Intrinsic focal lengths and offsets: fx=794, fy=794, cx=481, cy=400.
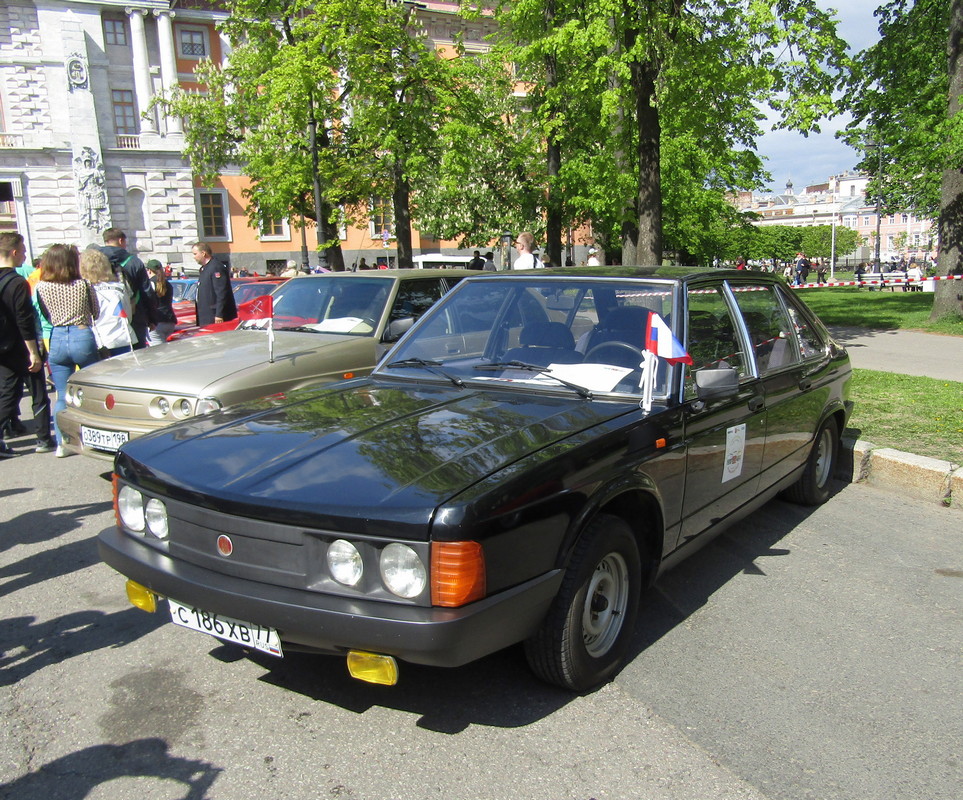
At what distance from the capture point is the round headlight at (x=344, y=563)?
106 inches

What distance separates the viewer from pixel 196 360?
6.04 meters

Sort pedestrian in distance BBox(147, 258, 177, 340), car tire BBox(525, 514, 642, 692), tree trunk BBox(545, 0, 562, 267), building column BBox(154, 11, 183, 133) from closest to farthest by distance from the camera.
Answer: car tire BBox(525, 514, 642, 692) < pedestrian in distance BBox(147, 258, 177, 340) < tree trunk BBox(545, 0, 562, 267) < building column BBox(154, 11, 183, 133)

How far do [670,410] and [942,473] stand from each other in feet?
10.8

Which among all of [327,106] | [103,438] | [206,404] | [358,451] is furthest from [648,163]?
[327,106]

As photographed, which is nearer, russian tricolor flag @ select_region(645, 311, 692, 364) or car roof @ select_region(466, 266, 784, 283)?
russian tricolor flag @ select_region(645, 311, 692, 364)

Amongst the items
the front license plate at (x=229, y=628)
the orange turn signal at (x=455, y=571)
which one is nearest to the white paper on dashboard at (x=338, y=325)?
the front license plate at (x=229, y=628)

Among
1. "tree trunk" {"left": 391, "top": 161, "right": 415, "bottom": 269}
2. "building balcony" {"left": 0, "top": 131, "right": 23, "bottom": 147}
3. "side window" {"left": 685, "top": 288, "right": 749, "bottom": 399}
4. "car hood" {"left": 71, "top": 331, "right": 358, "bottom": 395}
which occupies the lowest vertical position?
"car hood" {"left": 71, "top": 331, "right": 358, "bottom": 395}

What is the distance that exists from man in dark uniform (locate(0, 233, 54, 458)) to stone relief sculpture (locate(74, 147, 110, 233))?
38.3m

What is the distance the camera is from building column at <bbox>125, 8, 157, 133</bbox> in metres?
43.6

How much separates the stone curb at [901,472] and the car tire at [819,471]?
536mm

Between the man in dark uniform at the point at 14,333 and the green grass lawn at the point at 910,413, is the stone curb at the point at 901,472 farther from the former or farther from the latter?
the man in dark uniform at the point at 14,333

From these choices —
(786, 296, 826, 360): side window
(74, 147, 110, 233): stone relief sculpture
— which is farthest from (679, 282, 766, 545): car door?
(74, 147, 110, 233): stone relief sculpture

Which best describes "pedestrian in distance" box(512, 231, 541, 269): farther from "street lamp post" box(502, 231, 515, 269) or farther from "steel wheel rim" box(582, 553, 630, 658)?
"street lamp post" box(502, 231, 515, 269)

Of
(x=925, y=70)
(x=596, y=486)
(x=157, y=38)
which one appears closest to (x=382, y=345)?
(x=596, y=486)
